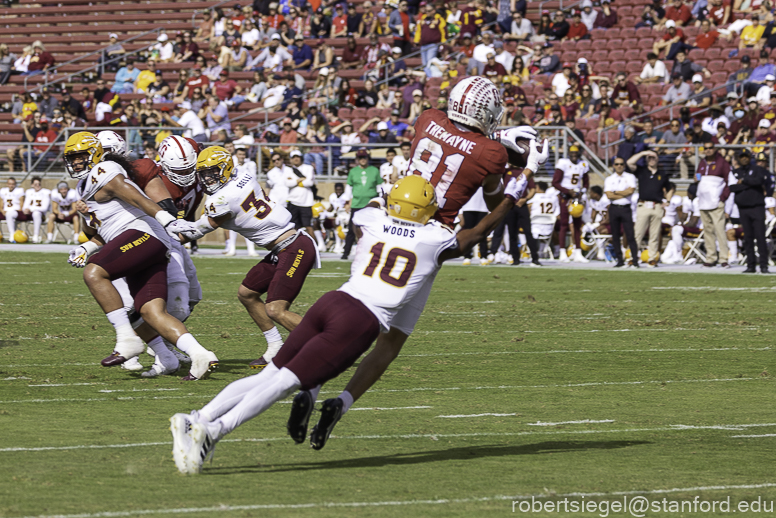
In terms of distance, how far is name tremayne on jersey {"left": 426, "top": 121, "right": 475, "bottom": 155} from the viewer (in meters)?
5.78

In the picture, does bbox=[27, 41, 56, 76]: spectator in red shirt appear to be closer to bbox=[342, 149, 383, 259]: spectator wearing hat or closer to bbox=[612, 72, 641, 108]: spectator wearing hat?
bbox=[342, 149, 383, 259]: spectator wearing hat

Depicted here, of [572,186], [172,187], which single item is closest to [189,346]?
[172,187]

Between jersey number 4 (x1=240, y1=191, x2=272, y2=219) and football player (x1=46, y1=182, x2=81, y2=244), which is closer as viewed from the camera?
jersey number 4 (x1=240, y1=191, x2=272, y2=219)

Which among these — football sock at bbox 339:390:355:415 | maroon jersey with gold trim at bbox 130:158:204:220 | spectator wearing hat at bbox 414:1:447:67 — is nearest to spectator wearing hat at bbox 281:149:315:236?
spectator wearing hat at bbox 414:1:447:67

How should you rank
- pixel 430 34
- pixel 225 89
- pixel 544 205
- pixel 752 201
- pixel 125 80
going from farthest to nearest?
pixel 125 80, pixel 225 89, pixel 430 34, pixel 544 205, pixel 752 201

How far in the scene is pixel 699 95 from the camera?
2195 cm

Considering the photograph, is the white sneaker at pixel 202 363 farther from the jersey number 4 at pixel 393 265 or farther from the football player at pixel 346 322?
the jersey number 4 at pixel 393 265

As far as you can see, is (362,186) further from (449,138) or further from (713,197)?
(449,138)

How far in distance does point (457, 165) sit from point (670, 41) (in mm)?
19305

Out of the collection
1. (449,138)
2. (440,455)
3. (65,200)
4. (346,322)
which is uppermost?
(449,138)

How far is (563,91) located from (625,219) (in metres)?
6.14

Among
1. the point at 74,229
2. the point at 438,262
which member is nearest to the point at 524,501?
the point at 438,262

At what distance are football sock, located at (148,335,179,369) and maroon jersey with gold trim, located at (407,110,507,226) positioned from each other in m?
2.90

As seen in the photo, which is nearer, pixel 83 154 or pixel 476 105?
pixel 476 105
